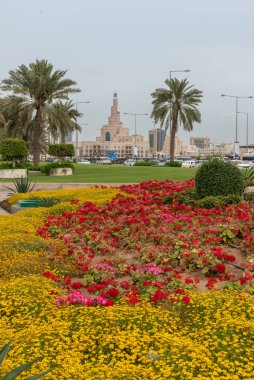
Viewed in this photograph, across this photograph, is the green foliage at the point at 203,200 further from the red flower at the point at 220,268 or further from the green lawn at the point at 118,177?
the green lawn at the point at 118,177

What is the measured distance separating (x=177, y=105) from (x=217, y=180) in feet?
123

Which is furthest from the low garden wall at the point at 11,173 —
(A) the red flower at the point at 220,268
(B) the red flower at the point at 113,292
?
(B) the red flower at the point at 113,292

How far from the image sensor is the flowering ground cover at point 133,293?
172 inches

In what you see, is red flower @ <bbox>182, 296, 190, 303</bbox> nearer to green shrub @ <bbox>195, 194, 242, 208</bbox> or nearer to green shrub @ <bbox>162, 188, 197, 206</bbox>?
green shrub @ <bbox>195, 194, 242, 208</bbox>

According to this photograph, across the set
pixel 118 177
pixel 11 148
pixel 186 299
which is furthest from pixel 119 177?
pixel 186 299

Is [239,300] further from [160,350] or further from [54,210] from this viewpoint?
[54,210]

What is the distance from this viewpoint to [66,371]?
13.4ft

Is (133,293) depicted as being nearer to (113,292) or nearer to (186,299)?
(113,292)

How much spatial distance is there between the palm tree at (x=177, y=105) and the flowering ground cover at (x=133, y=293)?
3807cm

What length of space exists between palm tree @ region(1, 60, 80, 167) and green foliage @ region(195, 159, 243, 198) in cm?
2814

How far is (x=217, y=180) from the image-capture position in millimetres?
12320

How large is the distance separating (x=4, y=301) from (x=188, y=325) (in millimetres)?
1979

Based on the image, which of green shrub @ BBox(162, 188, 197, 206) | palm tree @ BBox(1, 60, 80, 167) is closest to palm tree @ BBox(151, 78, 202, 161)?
palm tree @ BBox(1, 60, 80, 167)

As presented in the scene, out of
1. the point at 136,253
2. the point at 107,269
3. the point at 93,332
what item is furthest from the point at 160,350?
the point at 136,253
